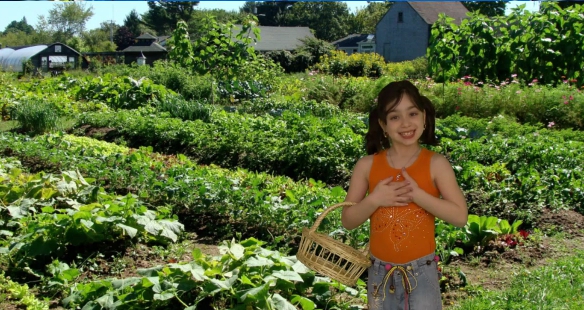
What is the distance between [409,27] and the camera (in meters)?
44.5

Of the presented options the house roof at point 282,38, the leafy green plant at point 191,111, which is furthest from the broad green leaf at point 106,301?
the house roof at point 282,38

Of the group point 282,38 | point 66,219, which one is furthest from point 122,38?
point 66,219

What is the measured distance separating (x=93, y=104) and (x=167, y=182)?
8878mm

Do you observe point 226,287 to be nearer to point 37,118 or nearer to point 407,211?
point 407,211

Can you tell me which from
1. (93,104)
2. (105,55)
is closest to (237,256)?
(93,104)

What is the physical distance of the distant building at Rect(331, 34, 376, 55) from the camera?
49.5 metres

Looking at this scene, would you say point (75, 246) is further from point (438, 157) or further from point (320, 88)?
point (320, 88)

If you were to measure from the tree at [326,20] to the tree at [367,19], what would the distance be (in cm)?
118

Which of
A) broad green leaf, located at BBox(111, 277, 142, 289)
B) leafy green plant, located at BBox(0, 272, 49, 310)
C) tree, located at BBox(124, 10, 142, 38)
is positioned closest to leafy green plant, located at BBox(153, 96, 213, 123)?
leafy green plant, located at BBox(0, 272, 49, 310)

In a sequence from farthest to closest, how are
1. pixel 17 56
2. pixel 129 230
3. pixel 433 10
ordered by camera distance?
pixel 433 10 → pixel 17 56 → pixel 129 230

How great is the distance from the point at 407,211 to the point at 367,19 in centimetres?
5724

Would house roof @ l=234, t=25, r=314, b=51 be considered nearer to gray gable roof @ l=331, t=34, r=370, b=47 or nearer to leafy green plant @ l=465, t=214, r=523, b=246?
→ gray gable roof @ l=331, t=34, r=370, b=47

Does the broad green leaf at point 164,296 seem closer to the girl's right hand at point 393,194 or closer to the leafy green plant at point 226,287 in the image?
the leafy green plant at point 226,287

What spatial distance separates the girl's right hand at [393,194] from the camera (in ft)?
7.52
